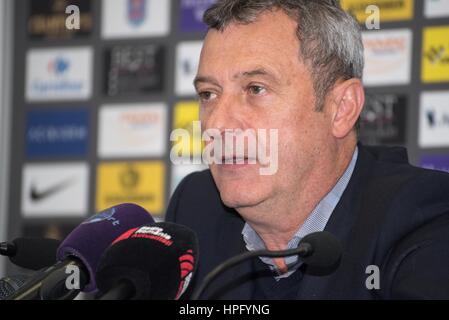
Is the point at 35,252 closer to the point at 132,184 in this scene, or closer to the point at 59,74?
the point at 132,184

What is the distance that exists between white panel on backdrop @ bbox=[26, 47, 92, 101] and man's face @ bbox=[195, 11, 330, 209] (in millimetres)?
2504

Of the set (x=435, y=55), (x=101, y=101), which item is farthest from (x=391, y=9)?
(x=101, y=101)

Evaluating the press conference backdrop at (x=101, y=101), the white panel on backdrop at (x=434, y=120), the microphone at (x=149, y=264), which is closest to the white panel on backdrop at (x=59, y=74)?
the press conference backdrop at (x=101, y=101)

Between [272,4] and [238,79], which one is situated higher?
[272,4]

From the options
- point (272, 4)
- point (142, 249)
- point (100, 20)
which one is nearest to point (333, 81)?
point (272, 4)

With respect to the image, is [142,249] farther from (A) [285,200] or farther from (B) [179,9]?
(B) [179,9]

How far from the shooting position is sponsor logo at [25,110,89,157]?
439 cm

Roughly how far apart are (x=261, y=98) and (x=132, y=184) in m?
2.42

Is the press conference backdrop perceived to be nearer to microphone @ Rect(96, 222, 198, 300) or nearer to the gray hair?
the gray hair

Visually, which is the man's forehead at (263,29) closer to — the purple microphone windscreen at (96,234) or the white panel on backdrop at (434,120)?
the purple microphone windscreen at (96,234)

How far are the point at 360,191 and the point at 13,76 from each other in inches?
119

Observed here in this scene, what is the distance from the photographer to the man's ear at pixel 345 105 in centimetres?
212

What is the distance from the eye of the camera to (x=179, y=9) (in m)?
4.29

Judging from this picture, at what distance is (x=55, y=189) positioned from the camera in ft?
14.5
